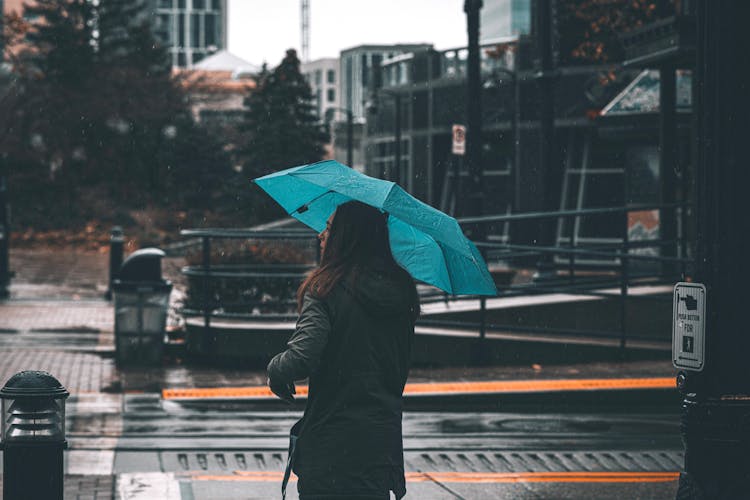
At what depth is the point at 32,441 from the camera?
5434mm

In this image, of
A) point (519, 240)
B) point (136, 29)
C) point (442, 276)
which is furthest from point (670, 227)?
point (136, 29)

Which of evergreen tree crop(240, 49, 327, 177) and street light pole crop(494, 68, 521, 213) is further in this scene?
evergreen tree crop(240, 49, 327, 177)

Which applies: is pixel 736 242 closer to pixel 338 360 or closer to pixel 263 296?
pixel 338 360

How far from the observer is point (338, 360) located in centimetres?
450

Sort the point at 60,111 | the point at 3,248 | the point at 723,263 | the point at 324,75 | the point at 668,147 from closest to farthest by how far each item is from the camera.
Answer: the point at 723,263, the point at 668,147, the point at 3,248, the point at 60,111, the point at 324,75

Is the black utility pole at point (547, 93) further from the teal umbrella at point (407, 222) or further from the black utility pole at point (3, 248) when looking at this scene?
the teal umbrella at point (407, 222)

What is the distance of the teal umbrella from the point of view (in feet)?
15.2

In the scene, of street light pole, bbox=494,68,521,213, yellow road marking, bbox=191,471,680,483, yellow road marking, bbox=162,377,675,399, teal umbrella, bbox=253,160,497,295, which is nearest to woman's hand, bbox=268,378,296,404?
teal umbrella, bbox=253,160,497,295

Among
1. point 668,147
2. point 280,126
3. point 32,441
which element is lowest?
point 32,441

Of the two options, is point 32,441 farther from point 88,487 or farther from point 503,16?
point 503,16

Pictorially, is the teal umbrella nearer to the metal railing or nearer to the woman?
the woman

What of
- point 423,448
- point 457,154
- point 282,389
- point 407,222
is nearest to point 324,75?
point 457,154

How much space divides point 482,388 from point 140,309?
3.66 meters

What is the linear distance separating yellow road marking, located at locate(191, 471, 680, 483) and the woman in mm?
3789
